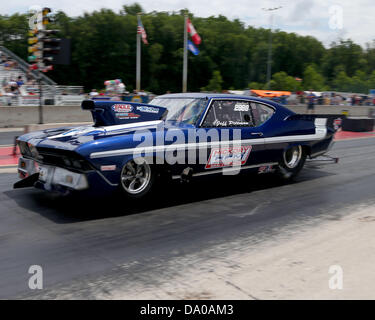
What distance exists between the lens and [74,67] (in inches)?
2581

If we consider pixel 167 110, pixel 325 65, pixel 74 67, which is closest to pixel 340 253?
pixel 167 110

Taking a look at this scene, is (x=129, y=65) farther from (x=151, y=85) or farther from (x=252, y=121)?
(x=252, y=121)

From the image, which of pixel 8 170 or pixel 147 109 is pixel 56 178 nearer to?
pixel 147 109

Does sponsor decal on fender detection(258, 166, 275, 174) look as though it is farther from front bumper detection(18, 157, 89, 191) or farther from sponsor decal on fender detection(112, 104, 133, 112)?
front bumper detection(18, 157, 89, 191)

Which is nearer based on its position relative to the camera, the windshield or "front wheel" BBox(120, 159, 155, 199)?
"front wheel" BBox(120, 159, 155, 199)

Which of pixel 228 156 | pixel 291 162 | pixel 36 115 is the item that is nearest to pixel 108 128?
pixel 228 156

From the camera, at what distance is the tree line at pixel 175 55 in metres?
64.8

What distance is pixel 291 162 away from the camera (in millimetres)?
7625

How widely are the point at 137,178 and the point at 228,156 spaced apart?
1.50m

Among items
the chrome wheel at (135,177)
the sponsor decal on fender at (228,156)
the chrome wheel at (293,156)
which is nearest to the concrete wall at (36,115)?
the chrome wheel at (293,156)

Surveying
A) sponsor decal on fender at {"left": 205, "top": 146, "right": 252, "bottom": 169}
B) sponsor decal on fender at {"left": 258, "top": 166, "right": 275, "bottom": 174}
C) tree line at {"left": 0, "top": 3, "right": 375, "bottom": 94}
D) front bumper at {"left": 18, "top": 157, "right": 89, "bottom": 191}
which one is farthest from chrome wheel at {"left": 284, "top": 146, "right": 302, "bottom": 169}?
tree line at {"left": 0, "top": 3, "right": 375, "bottom": 94}

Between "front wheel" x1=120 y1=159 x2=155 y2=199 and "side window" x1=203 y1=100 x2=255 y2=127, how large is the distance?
1162 millimetres

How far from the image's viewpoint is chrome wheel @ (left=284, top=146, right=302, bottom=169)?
24.8 feet
